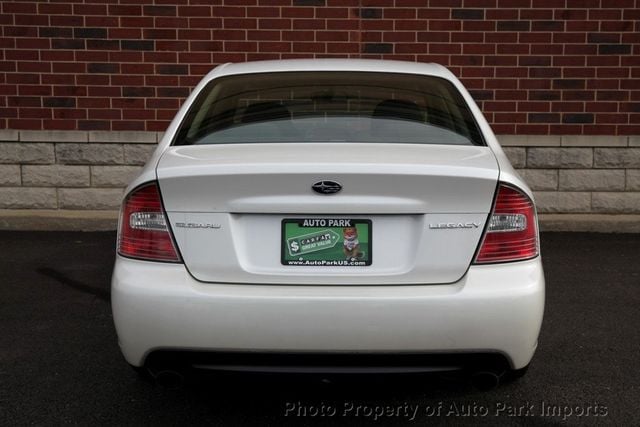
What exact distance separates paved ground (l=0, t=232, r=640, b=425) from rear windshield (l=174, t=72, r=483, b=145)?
1.09m

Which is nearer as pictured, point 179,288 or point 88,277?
point 179,288

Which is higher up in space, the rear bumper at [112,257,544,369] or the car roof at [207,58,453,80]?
the car roof at [207,58,453,80]

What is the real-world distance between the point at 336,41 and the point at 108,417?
5339 mm

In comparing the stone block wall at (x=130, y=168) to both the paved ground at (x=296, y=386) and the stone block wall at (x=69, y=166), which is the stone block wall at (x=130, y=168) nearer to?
the stone block wall at (x=69, y=166)

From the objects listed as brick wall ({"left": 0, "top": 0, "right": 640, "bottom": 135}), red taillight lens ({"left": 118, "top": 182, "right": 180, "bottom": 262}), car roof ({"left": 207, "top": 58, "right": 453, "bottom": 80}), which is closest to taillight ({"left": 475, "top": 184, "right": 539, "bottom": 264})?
red taillight lens ({"left": 118, "top": 182, "right": 180, "bottom": 262})

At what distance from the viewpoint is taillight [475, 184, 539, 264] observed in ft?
9.27

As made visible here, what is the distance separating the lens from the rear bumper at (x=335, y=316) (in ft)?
8.80

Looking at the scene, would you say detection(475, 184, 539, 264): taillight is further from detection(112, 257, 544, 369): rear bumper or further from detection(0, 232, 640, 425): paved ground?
detection(0, 232, 640, 425): paved ground

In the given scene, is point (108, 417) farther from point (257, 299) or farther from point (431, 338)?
point (431, 338)

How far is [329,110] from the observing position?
358cm

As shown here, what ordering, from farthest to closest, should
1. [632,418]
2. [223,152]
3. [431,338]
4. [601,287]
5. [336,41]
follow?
[336,41], [601,287], [632,418], [223,152], [431,338]

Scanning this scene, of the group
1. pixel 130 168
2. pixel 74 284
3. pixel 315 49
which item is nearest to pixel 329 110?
pixel 74 284

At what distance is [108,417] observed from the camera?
10.8 ft

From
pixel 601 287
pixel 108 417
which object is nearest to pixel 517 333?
pixel 108 417
